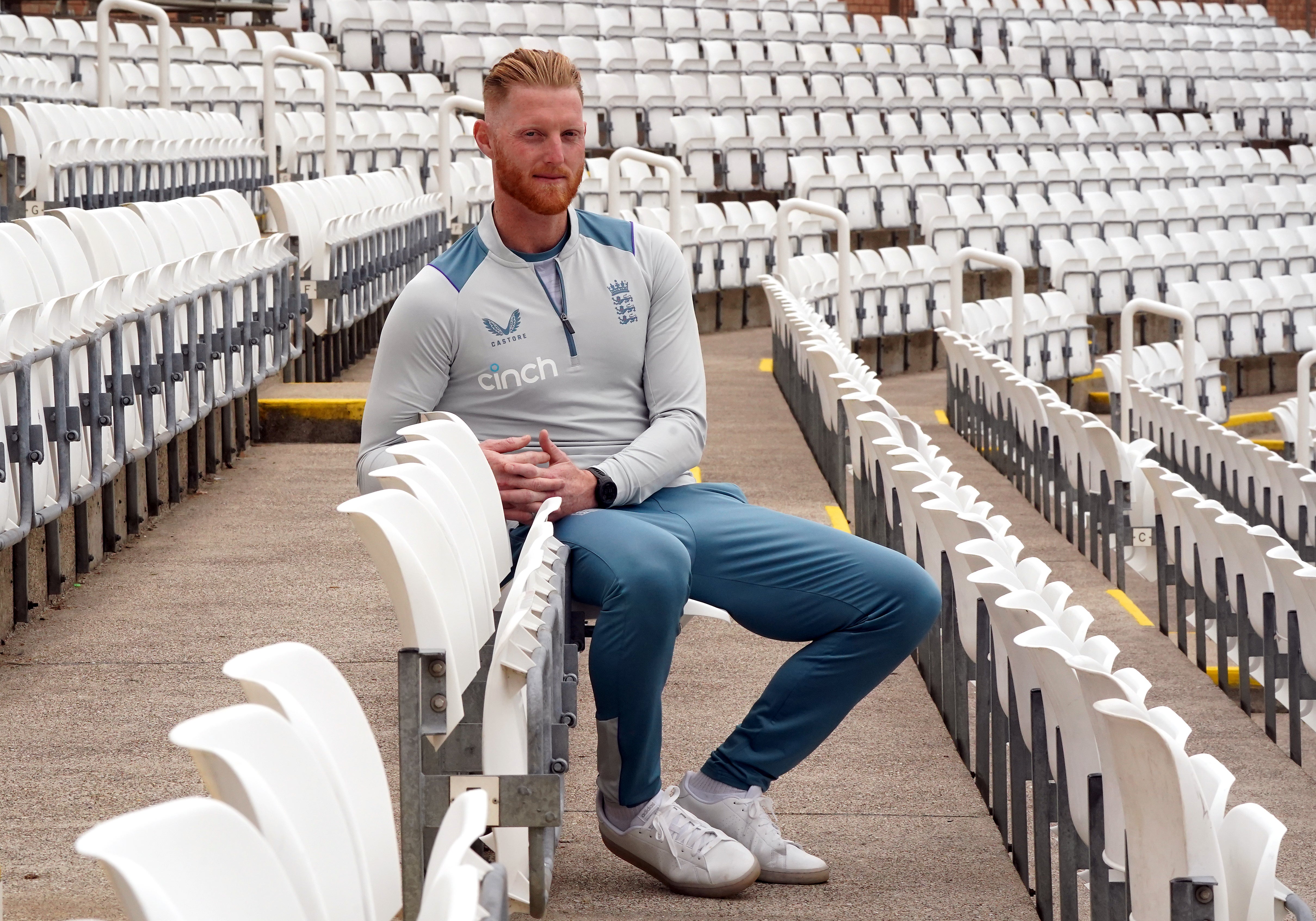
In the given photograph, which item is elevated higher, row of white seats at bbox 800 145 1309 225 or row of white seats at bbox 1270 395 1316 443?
row of white seats at bbox 800 145 1309 225

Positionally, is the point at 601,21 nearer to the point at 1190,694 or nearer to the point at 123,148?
the point at 123,148

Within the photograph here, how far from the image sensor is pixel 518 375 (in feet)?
5.96

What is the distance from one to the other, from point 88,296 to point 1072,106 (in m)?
11.1

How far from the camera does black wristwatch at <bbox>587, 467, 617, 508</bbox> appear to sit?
1.72 meters

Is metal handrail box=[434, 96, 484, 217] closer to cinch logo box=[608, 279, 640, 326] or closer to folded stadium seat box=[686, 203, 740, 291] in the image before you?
folded stadium seat box=[686, 203, 740, 291]

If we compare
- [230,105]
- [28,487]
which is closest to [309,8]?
[230,105]

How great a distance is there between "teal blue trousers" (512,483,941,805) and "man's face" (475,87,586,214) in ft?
1.23

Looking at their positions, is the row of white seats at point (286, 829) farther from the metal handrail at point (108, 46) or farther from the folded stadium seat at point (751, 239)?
the folded stadium seat at point (751, 239)

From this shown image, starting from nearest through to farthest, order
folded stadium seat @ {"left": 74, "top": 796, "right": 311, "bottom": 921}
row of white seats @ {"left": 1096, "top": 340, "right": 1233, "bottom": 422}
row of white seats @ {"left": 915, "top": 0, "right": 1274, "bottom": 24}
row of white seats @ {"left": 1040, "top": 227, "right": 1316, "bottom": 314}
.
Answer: folded stadium seat @ {"left": 74, "top": 796, "right": 311, "bottom": 921} → row of white seats @ {"left": 1096, "top": 340, "right": 1233, "bottom": 422} → row of white seats @ {"left": 1040, "top": 227, "right": 1316, "bottom": 314} → row of white seats @ {"left": 915, "top": 0, "right": 1274, "bottom": 24}

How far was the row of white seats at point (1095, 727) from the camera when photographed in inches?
45.8

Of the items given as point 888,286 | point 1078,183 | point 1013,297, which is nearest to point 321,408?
point 1013,297

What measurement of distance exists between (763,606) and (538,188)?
1.76ft

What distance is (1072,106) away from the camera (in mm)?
12484

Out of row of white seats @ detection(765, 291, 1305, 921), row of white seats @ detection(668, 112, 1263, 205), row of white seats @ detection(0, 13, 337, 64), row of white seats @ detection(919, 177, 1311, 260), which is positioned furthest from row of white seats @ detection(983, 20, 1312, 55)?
row of white seats @ detection(765, 291, 1305, 921)
